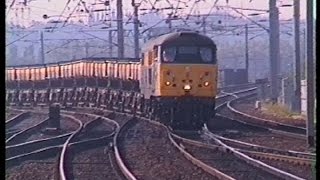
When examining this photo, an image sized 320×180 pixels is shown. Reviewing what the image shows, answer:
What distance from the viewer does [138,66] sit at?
22.1 metres

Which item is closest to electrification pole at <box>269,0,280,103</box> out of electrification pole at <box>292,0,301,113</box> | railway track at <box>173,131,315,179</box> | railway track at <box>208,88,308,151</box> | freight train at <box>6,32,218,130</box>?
electrification pole at <box>292,0,301,113</box>

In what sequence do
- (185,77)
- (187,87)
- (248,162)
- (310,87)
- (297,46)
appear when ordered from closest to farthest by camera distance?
(248,162) < (310,87) < (185,77) < (187,87) < (297,46)

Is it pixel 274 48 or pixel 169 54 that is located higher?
pixel 274 48

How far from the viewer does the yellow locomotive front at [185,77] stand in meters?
16.6

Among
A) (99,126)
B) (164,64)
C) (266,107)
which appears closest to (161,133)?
(164,64)

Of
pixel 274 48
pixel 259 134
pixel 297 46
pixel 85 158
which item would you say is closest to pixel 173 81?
pixel 259 134

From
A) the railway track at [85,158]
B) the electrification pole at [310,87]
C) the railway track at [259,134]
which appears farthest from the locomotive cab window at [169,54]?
the electrification pole at [310,87]

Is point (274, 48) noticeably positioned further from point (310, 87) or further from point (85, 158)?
point (85, 158)

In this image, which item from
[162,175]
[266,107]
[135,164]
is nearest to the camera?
[162,175]

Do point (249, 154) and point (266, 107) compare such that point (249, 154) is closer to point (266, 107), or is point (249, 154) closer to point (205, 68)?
point (205, 68)

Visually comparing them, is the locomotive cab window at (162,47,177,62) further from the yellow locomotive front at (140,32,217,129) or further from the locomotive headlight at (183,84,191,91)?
the locomotive headlight at (183,84,191,91)

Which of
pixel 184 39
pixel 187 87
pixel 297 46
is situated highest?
pixel 184 39

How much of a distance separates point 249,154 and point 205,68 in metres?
5.24

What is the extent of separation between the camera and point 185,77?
657 inches
